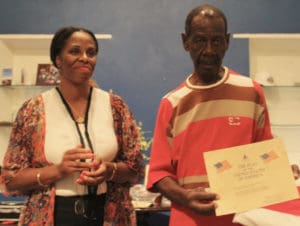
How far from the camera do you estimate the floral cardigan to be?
1342 millimetres

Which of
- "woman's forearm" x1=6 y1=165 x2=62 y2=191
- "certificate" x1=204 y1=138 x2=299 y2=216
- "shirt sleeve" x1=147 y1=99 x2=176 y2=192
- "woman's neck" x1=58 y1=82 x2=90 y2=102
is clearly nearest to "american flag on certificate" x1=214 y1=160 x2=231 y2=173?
"certificate" x1=204 y1=138 x2=299 y2=216

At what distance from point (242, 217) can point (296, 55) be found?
94.6 inches

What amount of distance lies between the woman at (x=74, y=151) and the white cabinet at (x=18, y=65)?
1.66 meters

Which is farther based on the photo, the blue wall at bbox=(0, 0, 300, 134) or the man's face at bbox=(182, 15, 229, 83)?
the blue wall at bbox=(0, 0, 300, 134)

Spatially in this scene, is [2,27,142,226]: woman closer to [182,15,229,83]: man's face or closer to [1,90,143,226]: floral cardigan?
[1,90,143,226]: floral cardigan

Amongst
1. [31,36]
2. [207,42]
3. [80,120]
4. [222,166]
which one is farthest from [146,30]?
[222,166]

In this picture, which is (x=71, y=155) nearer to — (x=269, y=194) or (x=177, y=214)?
(x=177, y=214)

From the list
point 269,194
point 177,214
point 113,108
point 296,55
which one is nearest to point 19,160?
point 113,108

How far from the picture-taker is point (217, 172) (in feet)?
3.31

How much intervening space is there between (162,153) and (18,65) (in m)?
2.38

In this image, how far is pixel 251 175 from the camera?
3.32 feet

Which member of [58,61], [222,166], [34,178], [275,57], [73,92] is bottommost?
[34,178]

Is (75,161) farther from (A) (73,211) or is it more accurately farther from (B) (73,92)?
(B) (73,92)

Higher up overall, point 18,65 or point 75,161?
point 18,65
